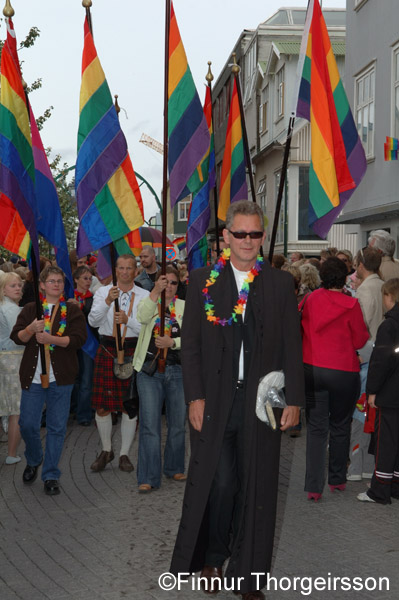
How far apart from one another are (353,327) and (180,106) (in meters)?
2.91

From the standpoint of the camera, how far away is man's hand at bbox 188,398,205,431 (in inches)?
187

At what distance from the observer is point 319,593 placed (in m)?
4.77

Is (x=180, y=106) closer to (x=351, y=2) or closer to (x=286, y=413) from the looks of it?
(x=286, y=413)

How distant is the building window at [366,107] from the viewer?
1902 centimetres

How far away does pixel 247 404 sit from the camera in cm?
468

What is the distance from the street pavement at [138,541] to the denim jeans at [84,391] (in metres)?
2.37

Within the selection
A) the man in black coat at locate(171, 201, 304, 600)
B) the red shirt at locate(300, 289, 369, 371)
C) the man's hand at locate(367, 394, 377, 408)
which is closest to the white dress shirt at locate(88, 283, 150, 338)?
the red shirt at locate(300, 289, 369, 371)

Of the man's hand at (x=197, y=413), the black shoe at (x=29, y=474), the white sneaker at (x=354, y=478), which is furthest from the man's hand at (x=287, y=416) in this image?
the black shoe at (x=29, y=474)

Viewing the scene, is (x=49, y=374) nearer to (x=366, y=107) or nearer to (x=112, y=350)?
(x=112, y=350)

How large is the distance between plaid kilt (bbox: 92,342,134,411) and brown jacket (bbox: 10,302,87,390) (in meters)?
0.70

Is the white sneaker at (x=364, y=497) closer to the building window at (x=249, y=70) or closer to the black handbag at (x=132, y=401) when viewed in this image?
the black handbag at (x=132, y=401)

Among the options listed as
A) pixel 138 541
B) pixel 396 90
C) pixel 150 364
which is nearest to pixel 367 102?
pixel 396 90

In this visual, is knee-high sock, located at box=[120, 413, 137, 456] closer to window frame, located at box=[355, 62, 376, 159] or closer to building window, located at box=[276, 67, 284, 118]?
window frame, located at box=[355, 62, 376, 159]

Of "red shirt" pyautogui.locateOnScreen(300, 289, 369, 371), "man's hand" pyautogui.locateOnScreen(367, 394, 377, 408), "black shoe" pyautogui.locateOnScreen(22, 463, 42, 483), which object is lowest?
"black shoe" pyautogui.locateOnScreen(22, 463, 42, 483)
